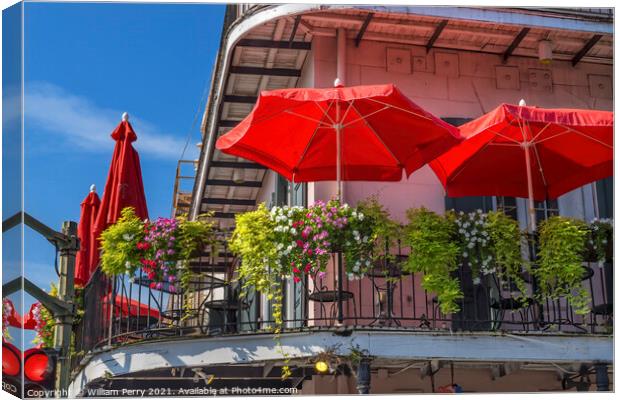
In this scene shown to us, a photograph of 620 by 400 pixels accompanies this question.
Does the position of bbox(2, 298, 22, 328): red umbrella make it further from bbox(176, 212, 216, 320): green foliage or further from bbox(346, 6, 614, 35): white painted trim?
bbox(346, 6, 614, 35): white painted trim

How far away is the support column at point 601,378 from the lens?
28.4 ft

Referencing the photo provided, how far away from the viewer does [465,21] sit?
10.4 m

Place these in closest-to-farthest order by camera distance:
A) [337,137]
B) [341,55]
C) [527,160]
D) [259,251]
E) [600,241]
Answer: [259,251] → [600,241] → [337,137] → [527,160] → [341,55]

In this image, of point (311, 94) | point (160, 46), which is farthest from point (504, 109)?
point (160, 46)

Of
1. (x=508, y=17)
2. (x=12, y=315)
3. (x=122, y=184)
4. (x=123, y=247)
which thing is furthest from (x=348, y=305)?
(x=508, y=17)

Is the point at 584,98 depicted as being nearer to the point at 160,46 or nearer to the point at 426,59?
the point at 426,59

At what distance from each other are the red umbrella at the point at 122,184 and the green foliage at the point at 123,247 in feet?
4.83

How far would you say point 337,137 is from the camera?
30.6ft

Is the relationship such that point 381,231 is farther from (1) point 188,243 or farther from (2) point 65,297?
(2) point 65,297

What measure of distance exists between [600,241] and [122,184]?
505 cm

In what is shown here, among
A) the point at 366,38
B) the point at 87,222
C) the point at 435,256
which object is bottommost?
the point at 435,256

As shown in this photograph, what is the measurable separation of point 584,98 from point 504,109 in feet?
9.49

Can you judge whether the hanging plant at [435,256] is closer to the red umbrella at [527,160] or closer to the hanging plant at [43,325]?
the red umbrella at [527,160]

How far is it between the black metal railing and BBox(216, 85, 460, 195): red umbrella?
39.6 inches
